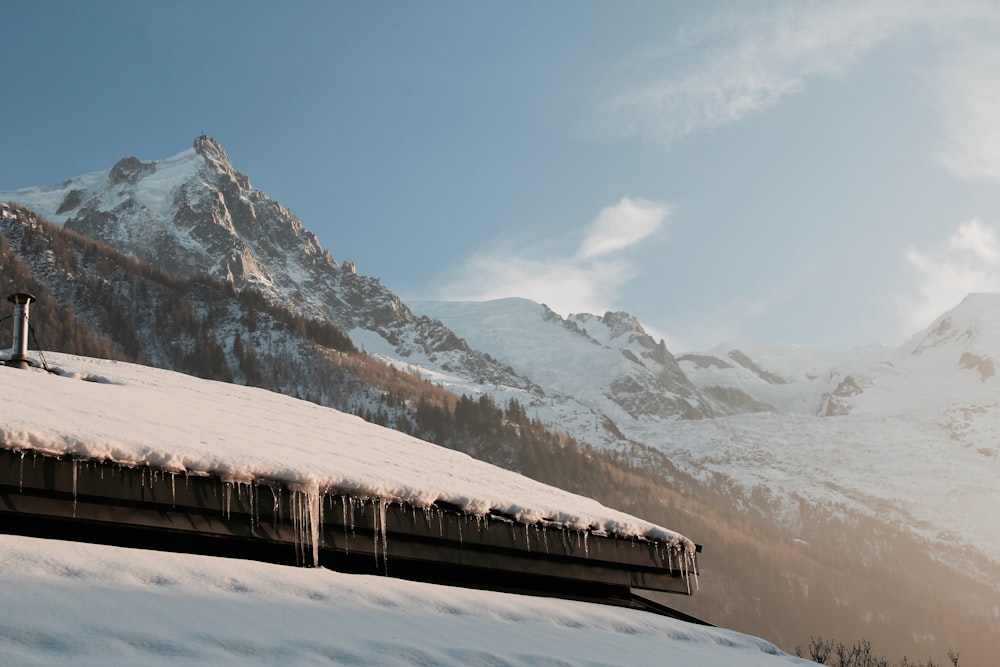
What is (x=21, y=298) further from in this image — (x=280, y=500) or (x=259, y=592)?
(x=259, y=592)

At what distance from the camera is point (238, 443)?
7.33 metres

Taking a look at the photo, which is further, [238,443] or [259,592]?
[238,443]

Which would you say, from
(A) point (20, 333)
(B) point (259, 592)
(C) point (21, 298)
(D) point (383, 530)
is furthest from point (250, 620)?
(C) point (21, 298)

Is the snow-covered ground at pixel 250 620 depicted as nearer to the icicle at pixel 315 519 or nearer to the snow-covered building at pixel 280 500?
the icicle at pixel 315 519

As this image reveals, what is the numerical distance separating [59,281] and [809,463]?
14128 cm

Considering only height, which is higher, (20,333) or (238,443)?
(20,333)

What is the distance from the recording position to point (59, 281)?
13112 centimetres

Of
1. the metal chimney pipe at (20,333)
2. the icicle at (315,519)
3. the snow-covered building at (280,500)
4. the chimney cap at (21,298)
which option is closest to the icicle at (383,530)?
the snow-covered building at (280,500)

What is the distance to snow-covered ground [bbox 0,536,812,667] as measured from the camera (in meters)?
4.09

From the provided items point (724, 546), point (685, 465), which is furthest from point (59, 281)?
point (685, 465)

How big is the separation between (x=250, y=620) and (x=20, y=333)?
318 inches

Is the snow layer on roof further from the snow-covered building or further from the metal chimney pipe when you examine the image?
the metal chimney pipe

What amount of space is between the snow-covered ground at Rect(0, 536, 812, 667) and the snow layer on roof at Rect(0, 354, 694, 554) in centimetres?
83

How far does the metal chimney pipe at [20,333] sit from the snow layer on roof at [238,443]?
14.8 inches
